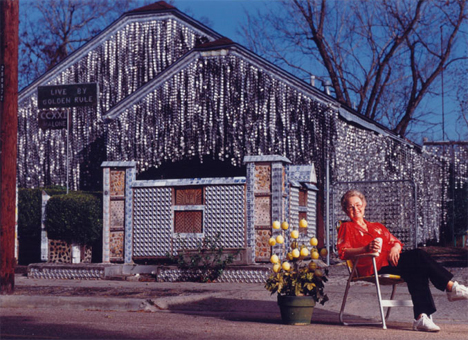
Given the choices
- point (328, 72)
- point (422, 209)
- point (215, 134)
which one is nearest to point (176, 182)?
point (215, 134)

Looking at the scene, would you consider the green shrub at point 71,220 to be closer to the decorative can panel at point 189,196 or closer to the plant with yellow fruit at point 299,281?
the decorative can panel at point 189,196

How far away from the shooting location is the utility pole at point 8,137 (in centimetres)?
1080

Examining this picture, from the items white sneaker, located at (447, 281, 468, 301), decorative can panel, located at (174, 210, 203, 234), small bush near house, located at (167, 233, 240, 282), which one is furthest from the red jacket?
decorative can panel, located at (174, 210, 203, 234)

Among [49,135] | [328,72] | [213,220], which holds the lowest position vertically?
[213,220]

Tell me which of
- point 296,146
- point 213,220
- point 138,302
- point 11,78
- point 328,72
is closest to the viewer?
point 138,302

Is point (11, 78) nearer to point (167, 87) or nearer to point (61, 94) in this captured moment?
point (61, 94)

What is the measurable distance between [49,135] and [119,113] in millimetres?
5033

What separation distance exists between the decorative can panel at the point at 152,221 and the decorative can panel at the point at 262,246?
6.28 feet

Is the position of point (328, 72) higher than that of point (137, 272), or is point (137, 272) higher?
point (328, 72)

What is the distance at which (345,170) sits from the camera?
20047 millimetres

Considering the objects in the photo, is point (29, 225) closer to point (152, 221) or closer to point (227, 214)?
point (152, 221)

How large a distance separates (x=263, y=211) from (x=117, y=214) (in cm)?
320

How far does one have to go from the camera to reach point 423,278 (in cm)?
736

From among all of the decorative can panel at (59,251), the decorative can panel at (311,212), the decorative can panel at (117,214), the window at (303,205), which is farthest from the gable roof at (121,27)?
the decorative can panel at (117,214)
